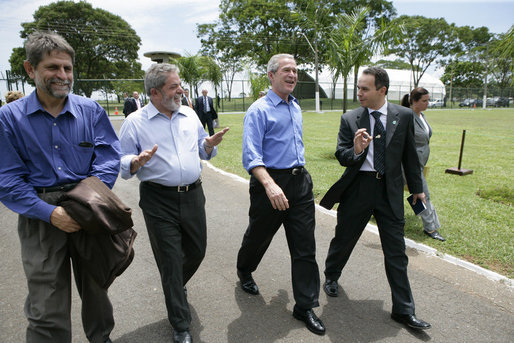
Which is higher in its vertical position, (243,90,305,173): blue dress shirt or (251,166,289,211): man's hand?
(243,90,305,173): blue dress shirt

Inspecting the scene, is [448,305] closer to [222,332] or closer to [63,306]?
[222,332]

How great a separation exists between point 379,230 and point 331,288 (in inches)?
30.1

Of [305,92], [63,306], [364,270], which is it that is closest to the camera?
[63,306]

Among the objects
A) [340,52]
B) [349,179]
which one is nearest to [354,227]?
[349,179]

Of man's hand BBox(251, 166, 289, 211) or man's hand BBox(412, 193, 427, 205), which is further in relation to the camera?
man's hand BBox(412, 193, 427, 205)

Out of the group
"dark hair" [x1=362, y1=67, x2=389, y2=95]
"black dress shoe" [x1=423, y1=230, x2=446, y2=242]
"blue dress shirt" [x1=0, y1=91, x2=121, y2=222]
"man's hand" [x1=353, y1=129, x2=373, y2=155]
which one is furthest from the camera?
"black dress shoe" [x1=423, y1=230, x2=446, y2=242]

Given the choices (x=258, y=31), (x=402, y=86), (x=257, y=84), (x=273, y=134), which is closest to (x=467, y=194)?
(x=273, y=134)

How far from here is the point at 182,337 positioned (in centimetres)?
277

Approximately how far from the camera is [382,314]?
10.5 ft

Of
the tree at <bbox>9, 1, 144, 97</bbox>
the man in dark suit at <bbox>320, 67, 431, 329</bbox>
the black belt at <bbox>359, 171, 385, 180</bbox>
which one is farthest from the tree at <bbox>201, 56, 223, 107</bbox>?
the tree at <bbox>9, 1, 144, 97</bbox>

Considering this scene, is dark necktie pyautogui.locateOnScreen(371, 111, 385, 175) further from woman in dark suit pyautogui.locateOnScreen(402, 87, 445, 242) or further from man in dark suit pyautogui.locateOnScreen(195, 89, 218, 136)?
man in dark suit pyautogui.locateOnScreen(195, 89, 218, 136)

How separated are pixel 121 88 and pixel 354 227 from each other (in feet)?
105

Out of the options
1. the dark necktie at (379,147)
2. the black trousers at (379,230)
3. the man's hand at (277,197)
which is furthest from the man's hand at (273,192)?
the dark necktie at (379,147)

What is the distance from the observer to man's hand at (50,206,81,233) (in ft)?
6.93
